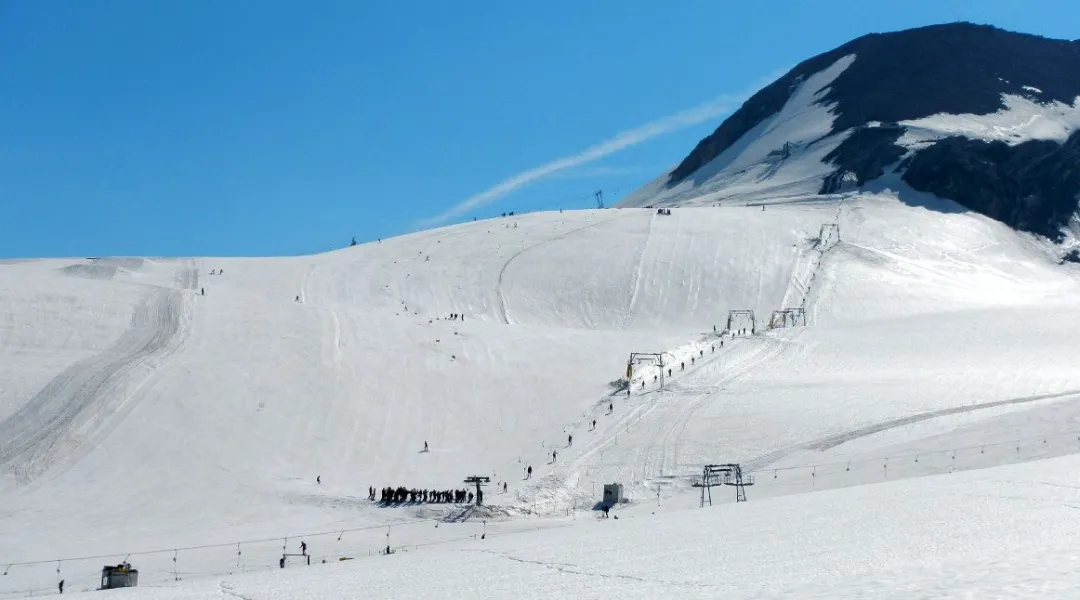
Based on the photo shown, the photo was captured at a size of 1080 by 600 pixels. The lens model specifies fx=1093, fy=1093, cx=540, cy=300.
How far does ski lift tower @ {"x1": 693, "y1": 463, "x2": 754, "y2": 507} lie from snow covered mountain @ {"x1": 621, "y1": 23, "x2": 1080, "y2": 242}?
68537 millimetres

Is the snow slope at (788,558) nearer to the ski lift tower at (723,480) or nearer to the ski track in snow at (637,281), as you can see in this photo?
the ski lift tower at (723,480)

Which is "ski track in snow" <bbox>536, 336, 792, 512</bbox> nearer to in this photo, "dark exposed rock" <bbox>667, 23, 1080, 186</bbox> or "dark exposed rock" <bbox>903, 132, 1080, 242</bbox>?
"dark exposed rock" <bbox>903, 132, 1080, 242</bbox>

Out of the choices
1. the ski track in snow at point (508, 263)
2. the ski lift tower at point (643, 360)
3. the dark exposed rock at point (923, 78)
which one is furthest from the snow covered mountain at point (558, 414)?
the dark exposed rock at point (923, 78)

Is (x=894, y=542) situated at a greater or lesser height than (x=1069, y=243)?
lesser

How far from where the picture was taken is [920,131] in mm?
107125

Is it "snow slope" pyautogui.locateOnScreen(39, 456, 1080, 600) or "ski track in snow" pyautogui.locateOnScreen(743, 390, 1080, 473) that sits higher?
"ski track in snow" pyautogui.locateOnScreen(743, 390, 1080, 473)

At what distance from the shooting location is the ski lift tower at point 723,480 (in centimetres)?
3038

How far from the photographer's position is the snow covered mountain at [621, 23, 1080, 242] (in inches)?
3787

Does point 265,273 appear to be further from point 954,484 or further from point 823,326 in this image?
point 954,484

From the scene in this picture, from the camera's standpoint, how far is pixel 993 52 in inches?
5098

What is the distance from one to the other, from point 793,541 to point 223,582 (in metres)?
9.51

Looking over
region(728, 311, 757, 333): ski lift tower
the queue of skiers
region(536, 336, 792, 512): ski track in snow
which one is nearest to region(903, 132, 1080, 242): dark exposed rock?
region(728, 311, 757, 333): ski lift tower

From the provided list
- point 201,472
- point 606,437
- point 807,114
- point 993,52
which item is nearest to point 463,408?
point 606,437

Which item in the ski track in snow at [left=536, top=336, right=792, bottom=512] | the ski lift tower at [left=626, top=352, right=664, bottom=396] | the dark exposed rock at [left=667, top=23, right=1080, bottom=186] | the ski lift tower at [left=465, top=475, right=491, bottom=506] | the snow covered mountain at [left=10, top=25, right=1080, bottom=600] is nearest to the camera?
the snow covered mountain at [left=10, top=25, right=1080, bottom=600]
